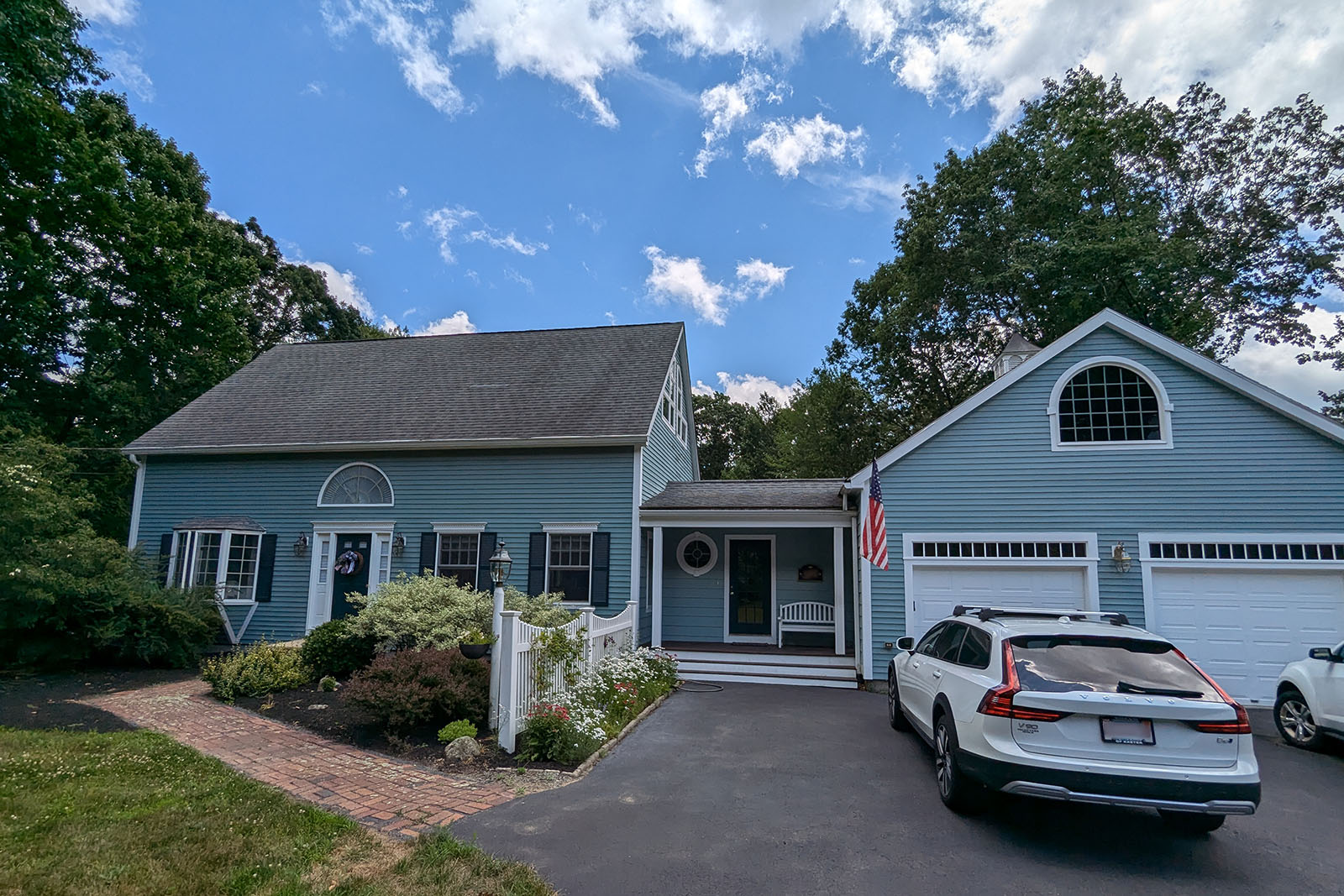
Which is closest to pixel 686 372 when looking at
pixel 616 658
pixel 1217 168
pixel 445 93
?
pixel 445 93

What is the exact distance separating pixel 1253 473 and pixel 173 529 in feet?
63.7

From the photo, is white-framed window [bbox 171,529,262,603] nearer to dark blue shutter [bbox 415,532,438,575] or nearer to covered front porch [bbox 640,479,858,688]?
dark blue shutter [bbox 415,532,438,575]

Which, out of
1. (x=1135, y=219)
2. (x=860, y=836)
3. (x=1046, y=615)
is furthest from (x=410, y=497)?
(x=1135, y=219)

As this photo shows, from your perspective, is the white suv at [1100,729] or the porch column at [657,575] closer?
the white suv at [1100,729]

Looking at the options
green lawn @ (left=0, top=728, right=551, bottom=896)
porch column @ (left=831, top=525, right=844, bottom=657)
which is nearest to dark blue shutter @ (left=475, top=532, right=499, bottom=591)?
porch column @ (left=831, top=525, right=844, bottom=657)

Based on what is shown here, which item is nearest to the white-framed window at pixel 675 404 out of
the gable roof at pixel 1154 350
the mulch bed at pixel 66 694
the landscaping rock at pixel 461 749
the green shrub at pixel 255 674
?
the gable roof at pixel 1154 350

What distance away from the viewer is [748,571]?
43.6 feet

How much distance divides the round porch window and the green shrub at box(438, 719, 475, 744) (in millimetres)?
7078

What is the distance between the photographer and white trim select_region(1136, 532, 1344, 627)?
9.31 meters

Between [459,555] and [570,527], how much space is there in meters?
2.32

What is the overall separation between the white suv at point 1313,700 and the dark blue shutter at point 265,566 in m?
15.9

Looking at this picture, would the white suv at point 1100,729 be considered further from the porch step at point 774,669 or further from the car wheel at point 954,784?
the porch step at point 774,669

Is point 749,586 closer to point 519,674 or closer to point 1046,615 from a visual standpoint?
point 519,674

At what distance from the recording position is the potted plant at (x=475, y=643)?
796 cm
